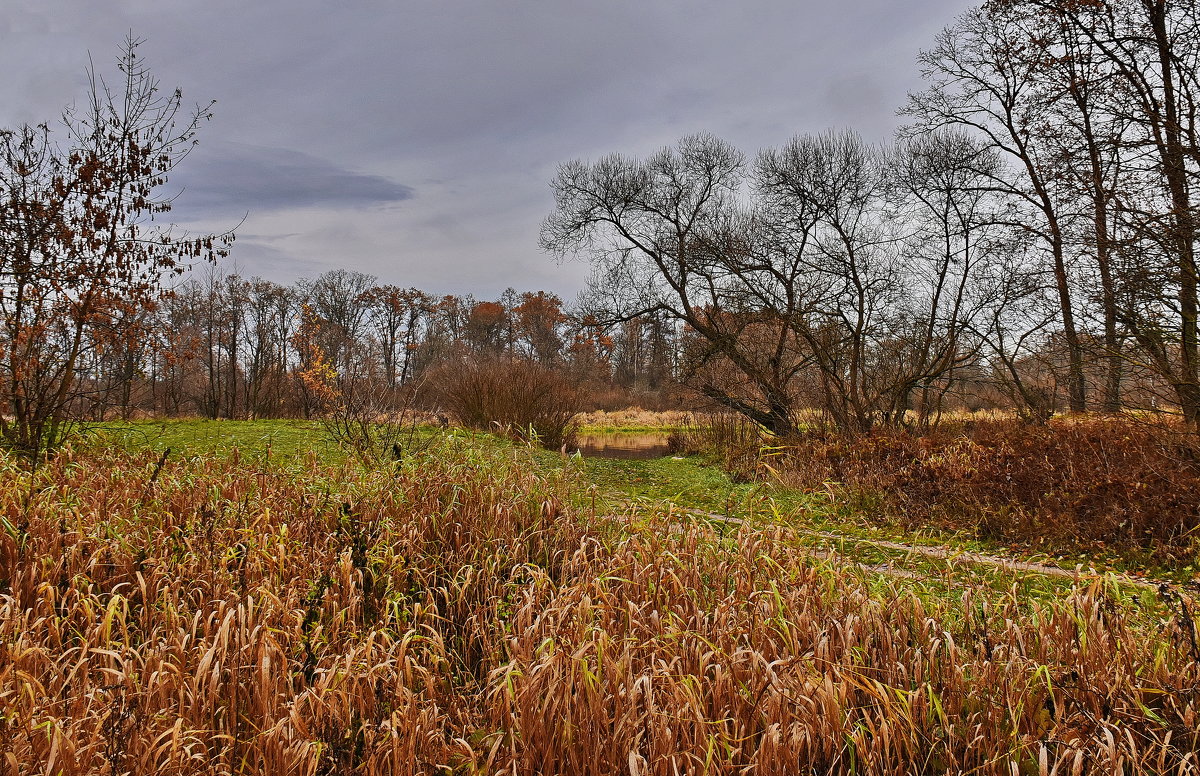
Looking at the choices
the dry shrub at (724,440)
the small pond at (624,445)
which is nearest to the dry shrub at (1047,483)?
the dry shrub at (724,440)

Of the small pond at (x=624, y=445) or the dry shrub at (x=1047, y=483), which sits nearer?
the dry shrub at (x=1047, y=483)

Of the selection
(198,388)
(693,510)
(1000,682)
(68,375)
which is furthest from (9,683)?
(198,388)

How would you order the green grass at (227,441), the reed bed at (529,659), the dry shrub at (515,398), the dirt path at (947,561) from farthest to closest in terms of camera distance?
the dry shrub at (515,398) < the green grass at (227,441) < the dirt path at (947,561) < the reed bed at (529,659)

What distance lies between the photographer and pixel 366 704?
2.61 metres

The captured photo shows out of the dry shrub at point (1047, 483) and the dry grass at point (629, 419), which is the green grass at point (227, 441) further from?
the dry grass at point (629, 419)

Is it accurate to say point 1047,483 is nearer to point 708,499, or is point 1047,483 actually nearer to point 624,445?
point 708,499

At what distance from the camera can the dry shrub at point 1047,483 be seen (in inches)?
215

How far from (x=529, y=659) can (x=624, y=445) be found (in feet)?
56.2

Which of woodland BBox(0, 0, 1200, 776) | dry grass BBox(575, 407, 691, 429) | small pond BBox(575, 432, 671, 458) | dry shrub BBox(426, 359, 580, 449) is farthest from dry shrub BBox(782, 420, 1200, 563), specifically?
dry grass BBox(575, 407, 691, 429)

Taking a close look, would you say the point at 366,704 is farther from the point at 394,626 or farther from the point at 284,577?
the point at 284,577

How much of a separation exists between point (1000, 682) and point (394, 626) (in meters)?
2.76

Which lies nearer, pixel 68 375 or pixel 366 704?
pixel 366 704

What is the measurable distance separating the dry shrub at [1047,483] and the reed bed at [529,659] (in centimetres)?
224

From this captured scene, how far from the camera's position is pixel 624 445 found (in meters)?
19.9
